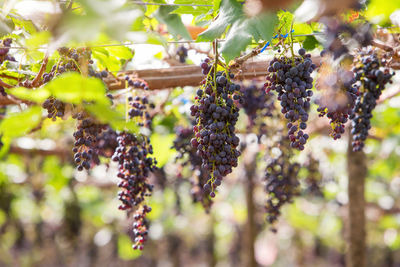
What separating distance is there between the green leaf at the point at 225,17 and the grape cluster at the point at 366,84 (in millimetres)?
817

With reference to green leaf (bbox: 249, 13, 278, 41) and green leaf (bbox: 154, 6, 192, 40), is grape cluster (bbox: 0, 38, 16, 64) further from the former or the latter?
green leaf (bbox: 249, 13, 278, 41)

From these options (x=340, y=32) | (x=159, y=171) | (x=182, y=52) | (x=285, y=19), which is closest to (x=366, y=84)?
(x=285, y=19)

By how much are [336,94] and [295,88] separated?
5.4 inches

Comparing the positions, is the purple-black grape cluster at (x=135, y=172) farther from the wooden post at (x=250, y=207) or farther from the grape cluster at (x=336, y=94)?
the wooden post at (x=250, y=207)

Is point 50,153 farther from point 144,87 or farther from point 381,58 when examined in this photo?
point 381,58

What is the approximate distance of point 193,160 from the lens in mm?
2668

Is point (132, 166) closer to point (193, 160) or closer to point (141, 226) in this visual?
point (141, 226)

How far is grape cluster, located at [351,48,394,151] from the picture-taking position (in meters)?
1.78

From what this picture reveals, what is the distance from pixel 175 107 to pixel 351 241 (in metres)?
1.79

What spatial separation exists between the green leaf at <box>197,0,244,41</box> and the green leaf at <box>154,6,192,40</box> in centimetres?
28

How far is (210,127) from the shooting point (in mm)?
1271

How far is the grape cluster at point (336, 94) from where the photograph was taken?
3.91 ft

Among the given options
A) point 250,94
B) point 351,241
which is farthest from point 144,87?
point 351,241

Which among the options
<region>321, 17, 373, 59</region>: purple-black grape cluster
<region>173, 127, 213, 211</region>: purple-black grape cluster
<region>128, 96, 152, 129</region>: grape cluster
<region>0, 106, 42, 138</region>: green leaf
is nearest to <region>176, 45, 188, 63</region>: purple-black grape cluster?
<region>173, 127, 213, 211</region>: purple-black grape cluster
